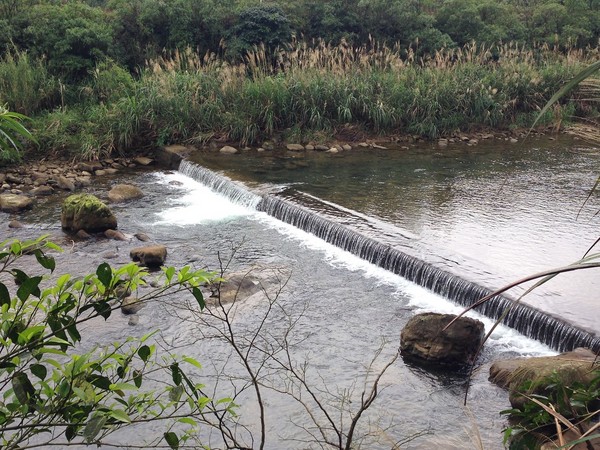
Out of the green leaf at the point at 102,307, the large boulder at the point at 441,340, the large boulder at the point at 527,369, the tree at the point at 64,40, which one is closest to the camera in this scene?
the green leaf at the point at 102,307

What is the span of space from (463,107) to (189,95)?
6.20 metres

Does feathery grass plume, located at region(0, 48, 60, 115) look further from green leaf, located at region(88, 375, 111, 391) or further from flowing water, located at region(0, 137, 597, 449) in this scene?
green leaf, located at region(88, 375, 111, 391)

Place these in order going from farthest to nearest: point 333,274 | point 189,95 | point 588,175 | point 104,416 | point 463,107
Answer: point 463,107 → point 189,95 → point 588,175 → point 333,274 → point 104,416

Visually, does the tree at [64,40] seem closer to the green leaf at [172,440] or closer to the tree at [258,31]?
the tree at [258,31]

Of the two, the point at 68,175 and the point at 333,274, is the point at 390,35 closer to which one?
the point at 68,175

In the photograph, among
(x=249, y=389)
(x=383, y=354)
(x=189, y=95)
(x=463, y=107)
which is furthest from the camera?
(x=463, y=107)

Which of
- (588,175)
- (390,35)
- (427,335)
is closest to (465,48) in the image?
(390,35)

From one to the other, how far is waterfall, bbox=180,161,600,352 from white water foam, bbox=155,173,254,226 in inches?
6.5

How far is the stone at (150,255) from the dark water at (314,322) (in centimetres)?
17

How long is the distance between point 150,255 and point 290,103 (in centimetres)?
688

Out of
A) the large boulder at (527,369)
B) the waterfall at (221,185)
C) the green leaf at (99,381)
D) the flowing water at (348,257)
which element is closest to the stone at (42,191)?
the flowing water at (348,257)

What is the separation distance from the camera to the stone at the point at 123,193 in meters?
10.7

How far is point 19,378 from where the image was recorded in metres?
1.76

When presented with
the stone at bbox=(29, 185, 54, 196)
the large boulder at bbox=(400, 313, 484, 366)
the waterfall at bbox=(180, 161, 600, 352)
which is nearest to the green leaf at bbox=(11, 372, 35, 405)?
the waterfall at bbox=(180, 161, 600, 352)
